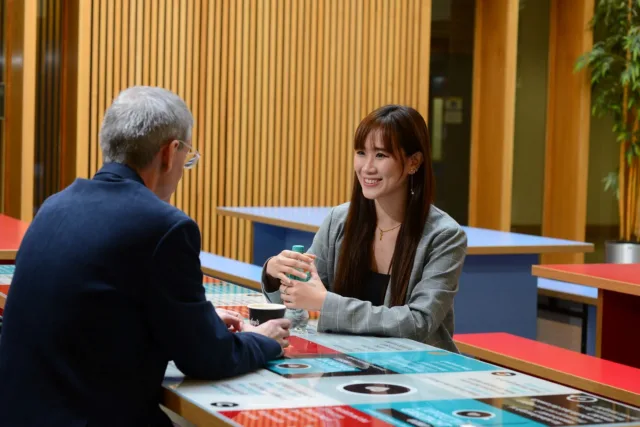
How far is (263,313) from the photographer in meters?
2.68

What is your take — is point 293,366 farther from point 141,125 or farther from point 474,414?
point 141,125

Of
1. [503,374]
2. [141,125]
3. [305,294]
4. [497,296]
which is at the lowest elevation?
[497,296]

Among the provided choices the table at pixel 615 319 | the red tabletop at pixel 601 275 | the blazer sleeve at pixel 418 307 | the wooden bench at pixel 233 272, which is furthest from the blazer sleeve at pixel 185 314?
the wooden bench at pixel 233 272

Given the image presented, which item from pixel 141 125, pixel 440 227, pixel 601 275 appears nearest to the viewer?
pixel 141 125

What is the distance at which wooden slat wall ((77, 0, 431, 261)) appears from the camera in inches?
323

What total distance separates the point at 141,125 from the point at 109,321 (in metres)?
0.45

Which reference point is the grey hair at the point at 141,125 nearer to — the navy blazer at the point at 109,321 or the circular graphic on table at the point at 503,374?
the navy blazer at the point at 109,321

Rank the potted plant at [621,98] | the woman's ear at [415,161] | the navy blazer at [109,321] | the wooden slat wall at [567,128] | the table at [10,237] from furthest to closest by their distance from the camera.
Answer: the wooden slat wall at [567,128] < the potted plant at [621,98] < the table at [10,237] < the woman's ear at [415,161] < the navy blazer at [109,321]

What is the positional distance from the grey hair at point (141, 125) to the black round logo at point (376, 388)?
69 cm

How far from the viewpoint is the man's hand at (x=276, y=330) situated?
2.45 metres

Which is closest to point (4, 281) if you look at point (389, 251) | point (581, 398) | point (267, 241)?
point (389, 251)

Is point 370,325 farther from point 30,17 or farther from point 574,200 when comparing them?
point 574,200

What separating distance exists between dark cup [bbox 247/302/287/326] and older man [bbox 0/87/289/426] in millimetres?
495

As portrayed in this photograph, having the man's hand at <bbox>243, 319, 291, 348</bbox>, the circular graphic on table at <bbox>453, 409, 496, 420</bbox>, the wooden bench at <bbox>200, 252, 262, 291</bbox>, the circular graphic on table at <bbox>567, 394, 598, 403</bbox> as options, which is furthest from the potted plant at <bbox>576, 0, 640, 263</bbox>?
the circular graphic on table at <bbox>453, 409, 496, 420</bbox>
